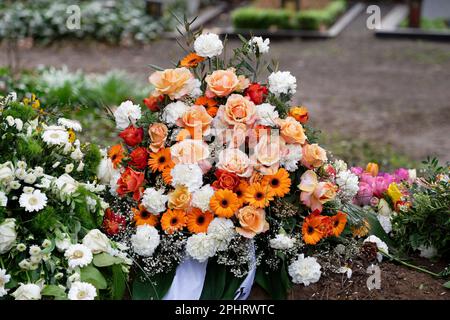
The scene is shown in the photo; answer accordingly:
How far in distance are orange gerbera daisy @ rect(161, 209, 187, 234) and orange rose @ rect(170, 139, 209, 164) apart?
20 cm

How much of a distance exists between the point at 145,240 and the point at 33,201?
44 cm

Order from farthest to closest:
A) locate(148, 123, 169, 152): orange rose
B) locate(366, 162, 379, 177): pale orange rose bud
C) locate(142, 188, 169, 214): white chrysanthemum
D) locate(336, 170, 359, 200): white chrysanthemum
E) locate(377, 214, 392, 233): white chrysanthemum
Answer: locate(366, 162, 379, 177): pale orange rose bud
locate(377, 214, 392, 233): white chrysanthemum
locate(336, 170, 359, 200): white chrysanthemum
locate(148, 123, 169, 152): orange rose
locate(142, 188, 169, 214): white chrysanthemum

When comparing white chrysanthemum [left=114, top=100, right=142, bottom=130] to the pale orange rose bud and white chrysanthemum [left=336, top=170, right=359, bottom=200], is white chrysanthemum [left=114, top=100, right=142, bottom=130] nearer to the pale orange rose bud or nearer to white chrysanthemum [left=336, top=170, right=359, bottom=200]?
white chrysanthemum [left=336, top=170, right=359, bottom=200]

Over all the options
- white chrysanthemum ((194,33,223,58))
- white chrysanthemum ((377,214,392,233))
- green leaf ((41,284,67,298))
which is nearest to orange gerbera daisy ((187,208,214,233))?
green leaf ((41,284,67,298))

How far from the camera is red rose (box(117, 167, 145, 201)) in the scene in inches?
118

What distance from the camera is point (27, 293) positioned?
99.0 inches

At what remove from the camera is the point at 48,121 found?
129 inches

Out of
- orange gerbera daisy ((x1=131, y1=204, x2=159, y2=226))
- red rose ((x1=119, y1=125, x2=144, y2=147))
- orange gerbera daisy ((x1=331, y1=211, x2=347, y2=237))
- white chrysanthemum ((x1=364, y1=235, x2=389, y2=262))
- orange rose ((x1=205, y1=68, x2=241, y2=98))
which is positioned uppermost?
orange rose ((x1=205, y1=68, x2=241, y2=98))

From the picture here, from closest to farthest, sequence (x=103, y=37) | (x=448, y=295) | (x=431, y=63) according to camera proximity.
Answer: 1. (x=448, y=295)
2. (x=431, y=63)
3. (x=103, y=37)

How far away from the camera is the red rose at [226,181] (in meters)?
2.86
